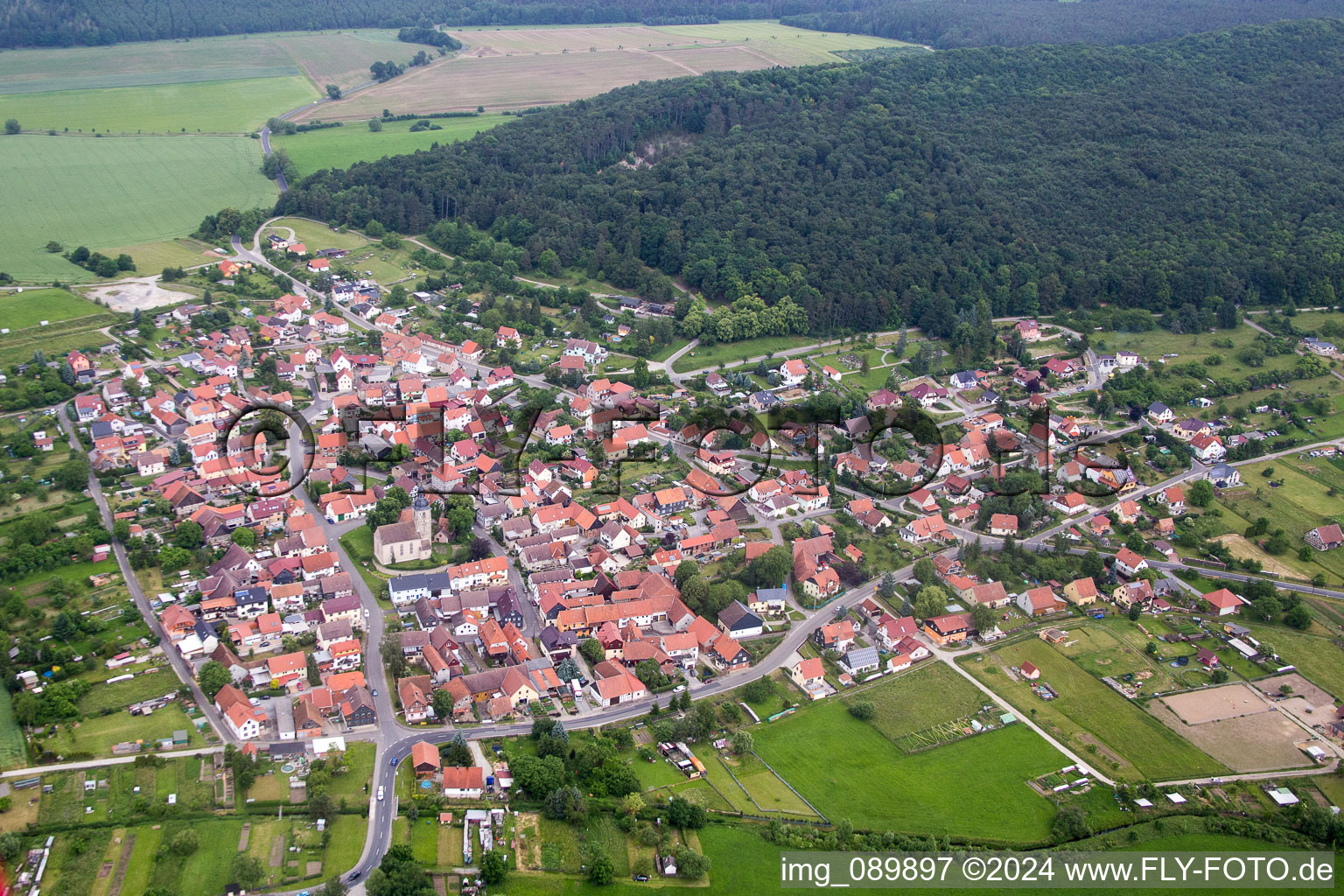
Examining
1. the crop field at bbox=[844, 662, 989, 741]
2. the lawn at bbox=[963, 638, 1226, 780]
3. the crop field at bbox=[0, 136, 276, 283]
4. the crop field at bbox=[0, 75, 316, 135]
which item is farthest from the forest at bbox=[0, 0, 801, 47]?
the lawn at bbox=[963, 638, 1226, 780]

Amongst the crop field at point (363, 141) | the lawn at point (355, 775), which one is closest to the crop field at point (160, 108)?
the crop field at point (363, 141)

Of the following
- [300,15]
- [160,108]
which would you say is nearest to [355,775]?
[160,108]

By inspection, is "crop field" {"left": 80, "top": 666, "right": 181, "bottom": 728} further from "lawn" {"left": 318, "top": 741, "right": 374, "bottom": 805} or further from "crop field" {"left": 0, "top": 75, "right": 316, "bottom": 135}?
"crop field" {"left": 0, "top": 75, "right": 316, "bottom": 135}

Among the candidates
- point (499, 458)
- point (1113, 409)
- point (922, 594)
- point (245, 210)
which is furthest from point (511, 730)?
point (245, 210)

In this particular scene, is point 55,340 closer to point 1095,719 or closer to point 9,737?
point 9,737

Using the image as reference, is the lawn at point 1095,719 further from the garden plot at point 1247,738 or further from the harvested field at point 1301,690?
the harvested field at point 1301,690

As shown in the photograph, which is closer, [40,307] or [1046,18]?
[40,307]
